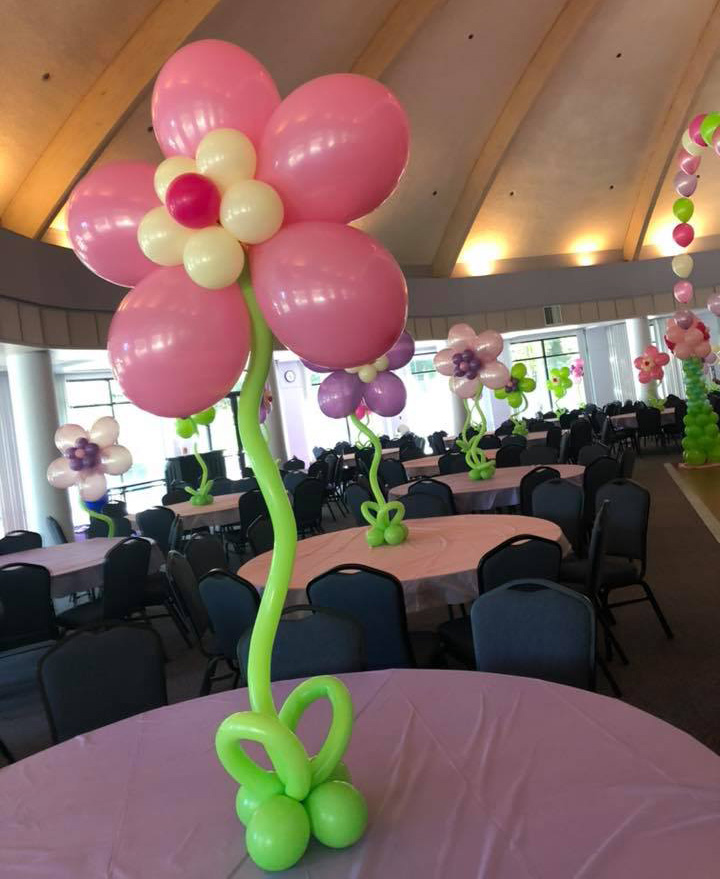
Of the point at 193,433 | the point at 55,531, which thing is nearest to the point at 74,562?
the point at 55,531

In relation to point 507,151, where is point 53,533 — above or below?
below

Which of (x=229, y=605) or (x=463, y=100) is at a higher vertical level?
(x=463, y=100)

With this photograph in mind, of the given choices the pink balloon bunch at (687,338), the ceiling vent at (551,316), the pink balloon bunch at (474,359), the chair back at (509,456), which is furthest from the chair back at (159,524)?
Result: the ceiling vent at (551,316)

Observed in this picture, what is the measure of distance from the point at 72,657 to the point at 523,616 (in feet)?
5.32

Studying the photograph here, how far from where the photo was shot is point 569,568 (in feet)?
15.0

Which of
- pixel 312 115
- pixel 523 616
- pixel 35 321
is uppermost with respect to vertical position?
pixel 35 321

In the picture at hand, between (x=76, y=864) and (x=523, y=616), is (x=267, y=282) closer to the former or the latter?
(x=76, y=864)

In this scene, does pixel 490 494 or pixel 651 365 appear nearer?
pixel 490 494

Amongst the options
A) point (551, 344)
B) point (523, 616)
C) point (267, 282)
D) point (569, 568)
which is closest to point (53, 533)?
point (569, 568)

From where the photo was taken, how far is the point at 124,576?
17.0ft

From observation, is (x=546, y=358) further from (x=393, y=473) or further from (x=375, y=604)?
(x=375, y=604)

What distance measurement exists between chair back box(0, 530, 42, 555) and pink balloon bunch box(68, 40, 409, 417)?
244 inches

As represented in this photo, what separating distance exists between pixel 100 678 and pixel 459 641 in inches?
64.5

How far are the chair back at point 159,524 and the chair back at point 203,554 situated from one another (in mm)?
2481
